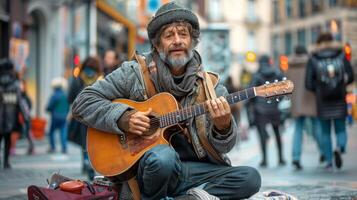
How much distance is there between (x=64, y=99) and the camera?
48.2 ft

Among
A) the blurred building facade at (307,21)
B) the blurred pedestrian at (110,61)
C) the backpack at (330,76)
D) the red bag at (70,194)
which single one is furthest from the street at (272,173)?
the blurred building facade at (307,21)

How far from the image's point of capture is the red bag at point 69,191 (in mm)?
4363

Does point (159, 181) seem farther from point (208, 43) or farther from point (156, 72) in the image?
point (208, 43)

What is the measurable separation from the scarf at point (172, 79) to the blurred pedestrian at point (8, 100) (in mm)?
6419

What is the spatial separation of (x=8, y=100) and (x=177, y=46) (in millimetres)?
6932

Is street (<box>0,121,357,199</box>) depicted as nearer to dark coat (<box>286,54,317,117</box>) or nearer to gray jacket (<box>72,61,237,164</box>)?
dark coat (<box>286,54,317,117</box>)

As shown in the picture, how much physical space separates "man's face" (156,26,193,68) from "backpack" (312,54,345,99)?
4966 mm

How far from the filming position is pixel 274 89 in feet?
14.6

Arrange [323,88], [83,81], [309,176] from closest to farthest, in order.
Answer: [309,176] → [323,88] → [83,81]

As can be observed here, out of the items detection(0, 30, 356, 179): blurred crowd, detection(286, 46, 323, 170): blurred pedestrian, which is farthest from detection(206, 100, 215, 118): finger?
detection(286, 46, 323, 170): blurred pedestrian

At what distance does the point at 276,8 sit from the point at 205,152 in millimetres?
64288

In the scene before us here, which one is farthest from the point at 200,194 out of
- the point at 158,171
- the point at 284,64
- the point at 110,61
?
the point at 284,64

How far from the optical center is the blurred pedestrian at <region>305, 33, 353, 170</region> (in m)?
9.45

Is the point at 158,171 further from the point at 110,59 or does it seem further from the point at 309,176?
the point at 110,59
